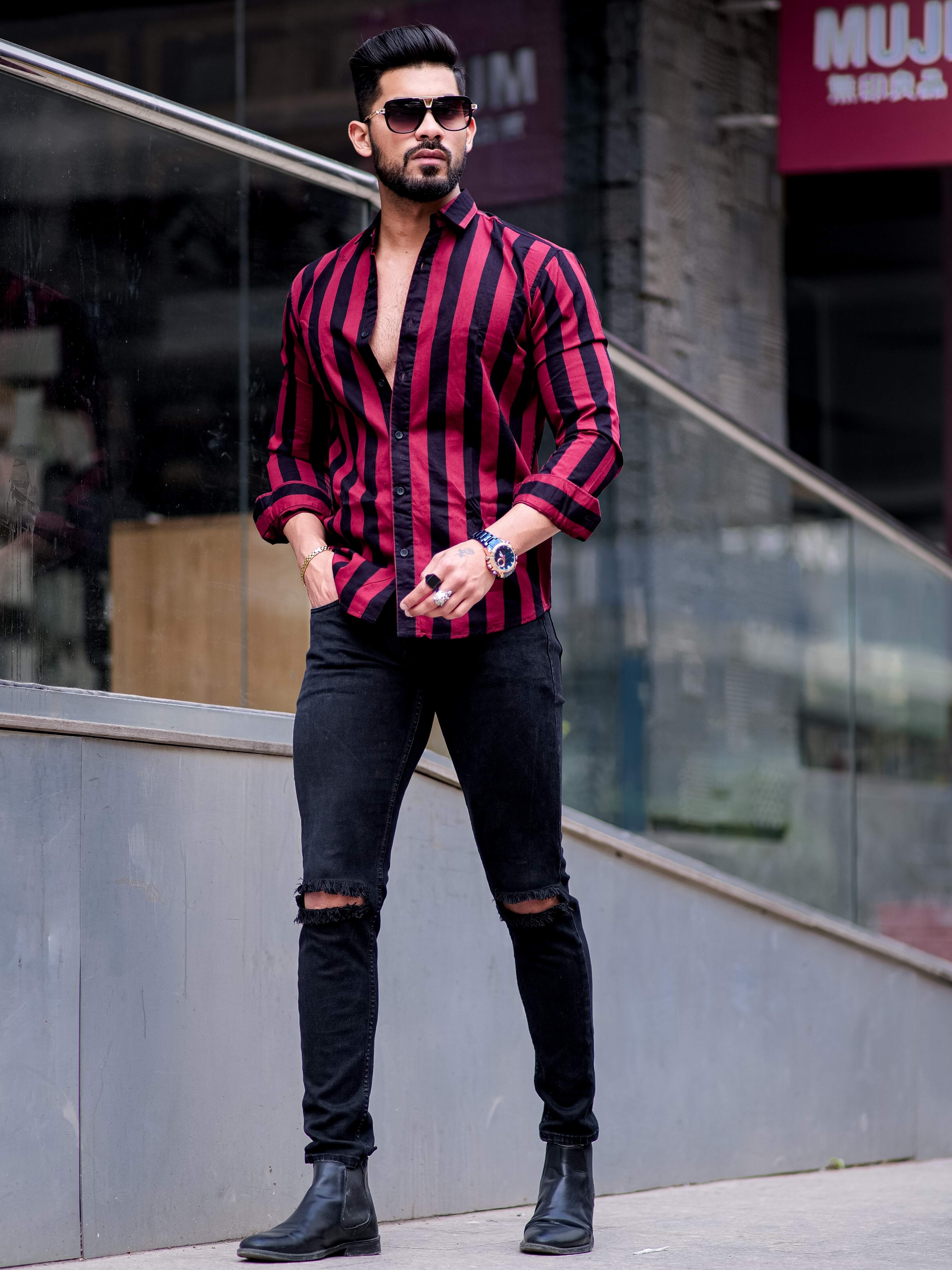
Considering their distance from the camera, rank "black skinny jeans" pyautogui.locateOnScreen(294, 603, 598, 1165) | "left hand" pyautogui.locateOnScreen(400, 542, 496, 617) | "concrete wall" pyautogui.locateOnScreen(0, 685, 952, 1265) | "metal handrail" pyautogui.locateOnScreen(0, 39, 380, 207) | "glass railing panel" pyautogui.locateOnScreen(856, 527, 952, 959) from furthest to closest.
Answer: "glass railing panel" pyautogui.locateOnScreen(856, 527, 952, 959)
"metal handrail" pyautogui.locateOnScreen(0, 39, 380, 207)
"concrete wall" pyautogui.locateOnScreen(0, 685, 952, 1265)
"black skinny jeans" pyautogui.locateOnScreen(294, 603, 598, 1165)
"left hand" pyautogui.locateOnScreen(400, 542, 496, 617)

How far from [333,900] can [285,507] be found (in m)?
0.67

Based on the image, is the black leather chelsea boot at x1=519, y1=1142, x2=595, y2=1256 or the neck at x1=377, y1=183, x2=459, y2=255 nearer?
the black leather chelsea boot at x1=519, y1=1142, x2=595, y2=1256

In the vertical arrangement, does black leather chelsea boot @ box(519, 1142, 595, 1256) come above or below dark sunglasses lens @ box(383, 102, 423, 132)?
below

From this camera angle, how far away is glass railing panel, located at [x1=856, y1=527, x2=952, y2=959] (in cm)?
574

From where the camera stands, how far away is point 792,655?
5.38m

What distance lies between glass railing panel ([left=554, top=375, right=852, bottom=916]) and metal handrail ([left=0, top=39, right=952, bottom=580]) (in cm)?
4

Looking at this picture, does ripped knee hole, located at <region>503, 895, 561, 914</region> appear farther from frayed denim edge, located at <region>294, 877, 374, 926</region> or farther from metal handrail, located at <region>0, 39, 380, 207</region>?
metal handrail, located at <region>0, 39, 380, 207</region>

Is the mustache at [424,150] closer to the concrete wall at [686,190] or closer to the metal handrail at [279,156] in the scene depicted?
the metal handrail at [279,156]

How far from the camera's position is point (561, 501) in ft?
9.11

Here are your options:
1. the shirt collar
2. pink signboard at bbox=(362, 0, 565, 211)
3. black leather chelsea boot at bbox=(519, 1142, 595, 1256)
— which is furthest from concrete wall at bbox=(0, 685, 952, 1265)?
pink signboard at bbox=(362, 0, 565, 211)

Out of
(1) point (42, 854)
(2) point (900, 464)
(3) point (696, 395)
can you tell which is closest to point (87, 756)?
(1) point (42, 854)

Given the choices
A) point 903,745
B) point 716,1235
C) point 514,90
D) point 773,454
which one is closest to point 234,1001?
point 716,1235

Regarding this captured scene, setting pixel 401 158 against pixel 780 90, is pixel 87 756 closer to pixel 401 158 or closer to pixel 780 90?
pixel 401 158

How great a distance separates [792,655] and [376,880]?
2815 millimetres
